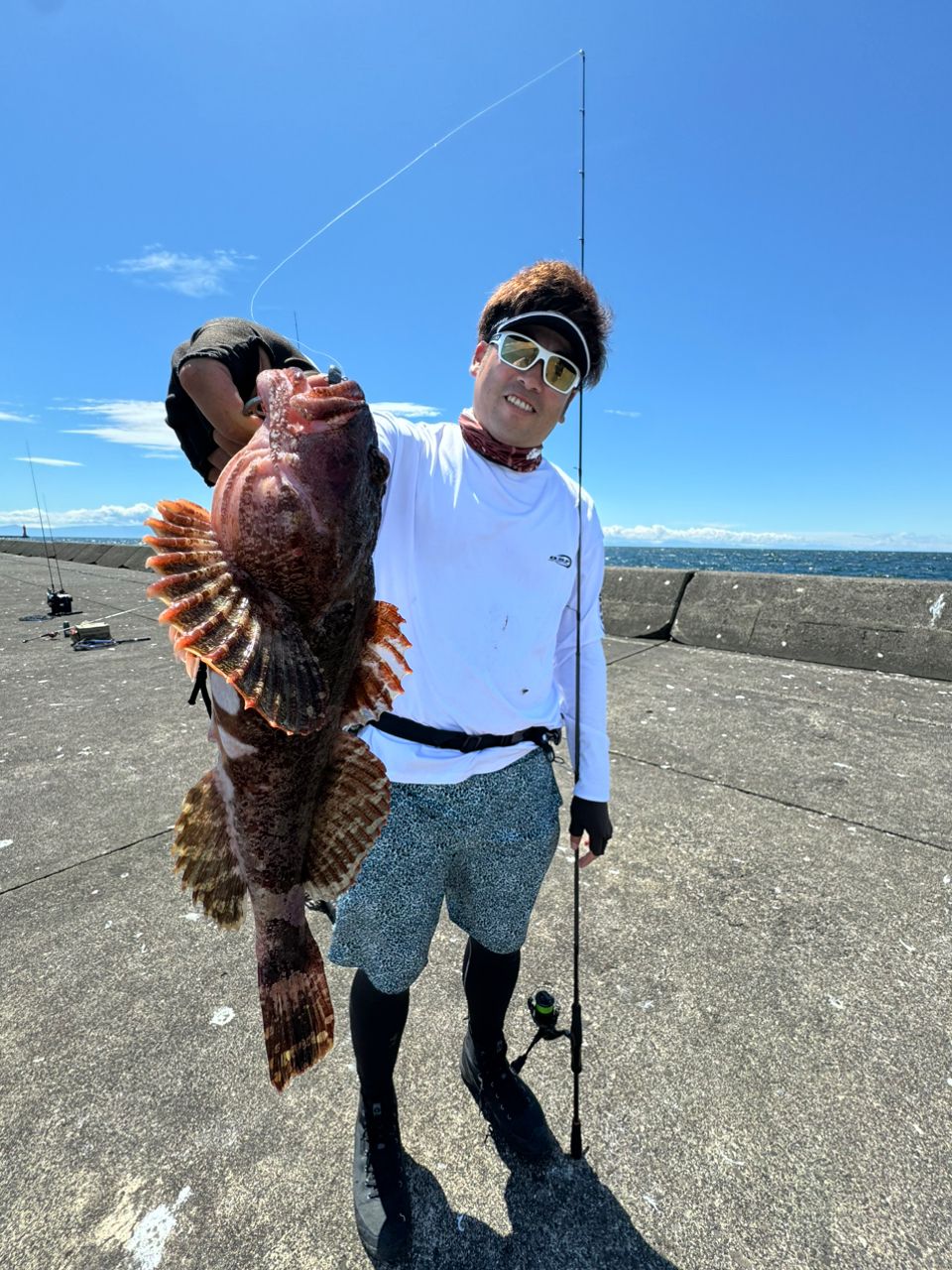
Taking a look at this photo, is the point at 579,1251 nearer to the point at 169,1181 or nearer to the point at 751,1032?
the point at 751,1032

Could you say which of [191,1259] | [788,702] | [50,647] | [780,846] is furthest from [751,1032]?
[50,647]

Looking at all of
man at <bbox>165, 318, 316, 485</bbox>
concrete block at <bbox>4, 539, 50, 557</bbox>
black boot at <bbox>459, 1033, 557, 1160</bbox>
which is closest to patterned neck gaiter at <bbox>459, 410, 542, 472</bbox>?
man at <bbox>165, 318, 316, 485</bbox>

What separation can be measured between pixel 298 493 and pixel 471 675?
0.79 m

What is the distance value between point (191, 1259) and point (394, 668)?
1739 millimetres

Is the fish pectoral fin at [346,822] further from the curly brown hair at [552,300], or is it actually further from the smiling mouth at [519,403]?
the curly brown hair at [552,300]

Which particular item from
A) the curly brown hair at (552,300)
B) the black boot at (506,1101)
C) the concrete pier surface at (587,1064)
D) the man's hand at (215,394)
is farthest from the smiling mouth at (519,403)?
the concrete pier surface at (587,1064)

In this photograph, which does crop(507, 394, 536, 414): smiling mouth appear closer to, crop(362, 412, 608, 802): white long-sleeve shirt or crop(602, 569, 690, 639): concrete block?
crop(362, 412, 608, 802): white long-sleeve shirt

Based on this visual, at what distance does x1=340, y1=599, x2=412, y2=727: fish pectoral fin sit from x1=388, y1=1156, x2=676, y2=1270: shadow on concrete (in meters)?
1.56

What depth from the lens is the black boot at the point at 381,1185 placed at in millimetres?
1773

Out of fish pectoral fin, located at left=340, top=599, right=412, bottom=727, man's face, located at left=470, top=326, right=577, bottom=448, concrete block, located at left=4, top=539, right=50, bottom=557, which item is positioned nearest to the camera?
fish pectoral fin, located at left=340, top=599, right=412, bottom=727

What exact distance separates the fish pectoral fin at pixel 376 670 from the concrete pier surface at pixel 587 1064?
62.1 inches

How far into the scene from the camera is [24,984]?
2.69 metres

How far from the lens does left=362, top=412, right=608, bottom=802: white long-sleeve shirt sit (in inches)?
71.6

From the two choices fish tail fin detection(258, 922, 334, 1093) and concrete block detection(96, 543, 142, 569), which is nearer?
fish tail fin detection(258, 922, 334, 1093)
